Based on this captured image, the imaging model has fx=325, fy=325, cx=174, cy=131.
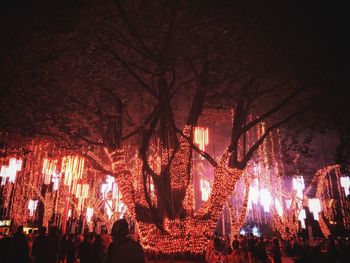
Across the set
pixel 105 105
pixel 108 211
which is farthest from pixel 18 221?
pixel 105 105

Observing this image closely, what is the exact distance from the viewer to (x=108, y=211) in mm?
24906

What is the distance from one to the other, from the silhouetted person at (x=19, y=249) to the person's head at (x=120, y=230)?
3669 mm

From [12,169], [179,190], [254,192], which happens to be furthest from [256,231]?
[12,169]

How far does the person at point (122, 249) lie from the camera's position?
3377mm

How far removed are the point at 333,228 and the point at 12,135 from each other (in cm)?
2813

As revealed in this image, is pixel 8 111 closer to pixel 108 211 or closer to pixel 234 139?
pixel 234 139

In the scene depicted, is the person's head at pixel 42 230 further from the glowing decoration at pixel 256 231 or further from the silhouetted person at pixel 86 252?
the glowing decoration at pixel 256 231

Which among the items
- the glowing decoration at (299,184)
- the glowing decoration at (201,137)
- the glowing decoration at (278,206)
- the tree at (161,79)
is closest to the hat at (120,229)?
the tree at (161,79)

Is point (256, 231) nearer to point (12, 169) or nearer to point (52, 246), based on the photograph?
point (12, 169)

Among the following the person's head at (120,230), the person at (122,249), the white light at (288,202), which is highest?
the white light at (288,202)

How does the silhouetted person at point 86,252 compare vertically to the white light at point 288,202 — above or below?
below

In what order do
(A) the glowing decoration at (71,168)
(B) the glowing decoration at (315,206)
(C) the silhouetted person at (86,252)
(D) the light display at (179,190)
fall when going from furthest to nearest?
(B) the glowing decoration at (315,206)
(A) the glowing decoration at (71,168)
(D) the light display at (179,190)
(C) the silhouetted person at (86,252)

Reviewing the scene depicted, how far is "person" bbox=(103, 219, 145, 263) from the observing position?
3377 millimetres

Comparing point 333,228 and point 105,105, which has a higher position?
point 105,105
